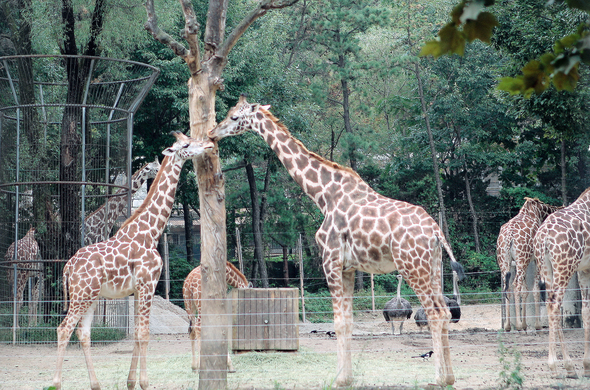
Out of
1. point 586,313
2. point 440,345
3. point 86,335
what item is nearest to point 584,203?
point 586,313

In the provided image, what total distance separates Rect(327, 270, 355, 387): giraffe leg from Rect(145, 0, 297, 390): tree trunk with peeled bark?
1.29 metres

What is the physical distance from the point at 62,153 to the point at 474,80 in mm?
14569

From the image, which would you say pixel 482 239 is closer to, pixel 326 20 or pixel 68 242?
pixel 326 20

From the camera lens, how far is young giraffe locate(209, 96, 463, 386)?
707cm

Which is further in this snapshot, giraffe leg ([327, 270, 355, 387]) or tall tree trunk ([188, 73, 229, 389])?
giraffe leg ([327, 270, 355, 387])

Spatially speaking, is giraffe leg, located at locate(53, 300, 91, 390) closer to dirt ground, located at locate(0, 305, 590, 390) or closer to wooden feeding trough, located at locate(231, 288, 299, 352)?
dirt ground, located at locate(0, 305, 590, 390)

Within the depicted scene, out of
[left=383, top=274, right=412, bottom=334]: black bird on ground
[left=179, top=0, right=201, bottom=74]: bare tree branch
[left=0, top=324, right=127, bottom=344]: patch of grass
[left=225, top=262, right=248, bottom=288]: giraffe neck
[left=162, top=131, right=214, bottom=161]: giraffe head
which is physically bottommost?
[left=0, top=324, right=127, bottom=344]: patch of grass

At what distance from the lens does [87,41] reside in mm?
12992

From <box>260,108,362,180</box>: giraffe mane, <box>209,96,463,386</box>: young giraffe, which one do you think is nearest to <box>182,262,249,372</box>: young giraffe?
<box>209,96,463,386</box>: young giraffe

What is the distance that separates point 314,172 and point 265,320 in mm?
3037

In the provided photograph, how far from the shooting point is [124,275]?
7.69m

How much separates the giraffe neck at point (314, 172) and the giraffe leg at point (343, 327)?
38.8 inches

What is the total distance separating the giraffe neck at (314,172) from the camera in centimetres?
782

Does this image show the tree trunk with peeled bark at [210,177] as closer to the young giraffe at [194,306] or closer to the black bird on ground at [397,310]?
the young giraffe at [194,306]
